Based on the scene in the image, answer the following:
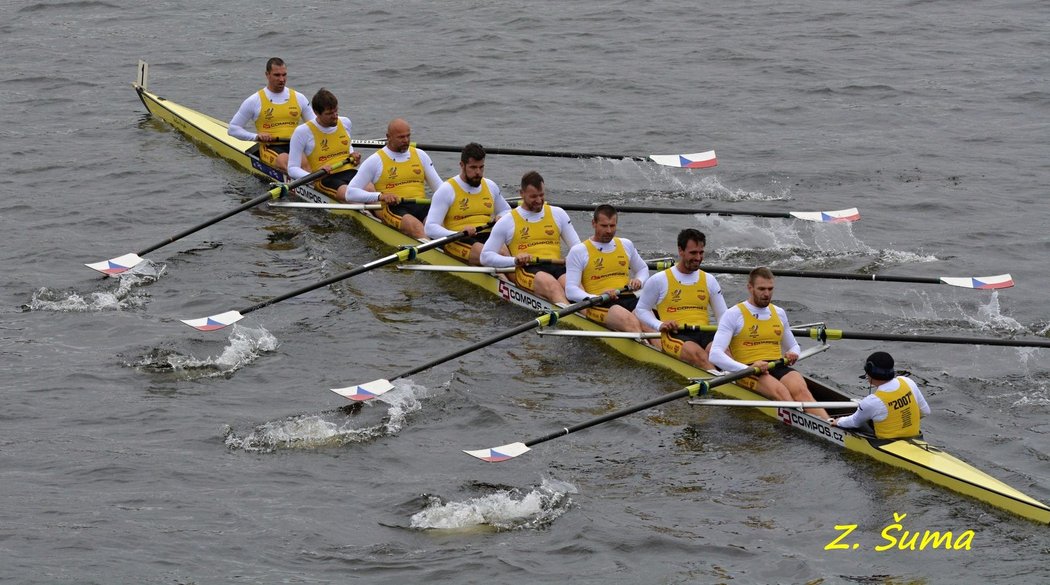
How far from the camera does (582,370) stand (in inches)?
561

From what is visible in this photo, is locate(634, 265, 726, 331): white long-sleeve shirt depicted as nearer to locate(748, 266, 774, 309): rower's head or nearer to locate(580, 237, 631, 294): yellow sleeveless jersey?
locate(580, 237, 631, 294): yellow sleeveless jersey

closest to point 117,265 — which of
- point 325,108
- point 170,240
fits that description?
point 170,240

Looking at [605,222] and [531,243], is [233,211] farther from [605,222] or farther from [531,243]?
[605,222]

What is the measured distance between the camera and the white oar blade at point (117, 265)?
16.2 m

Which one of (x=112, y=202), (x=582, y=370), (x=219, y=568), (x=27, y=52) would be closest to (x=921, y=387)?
(x=582, y=370)

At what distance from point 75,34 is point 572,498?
21.6 meters

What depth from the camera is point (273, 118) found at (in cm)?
1956

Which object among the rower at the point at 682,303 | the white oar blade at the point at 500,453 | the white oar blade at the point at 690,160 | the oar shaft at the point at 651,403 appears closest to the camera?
the white oar blade at the point at 500,453

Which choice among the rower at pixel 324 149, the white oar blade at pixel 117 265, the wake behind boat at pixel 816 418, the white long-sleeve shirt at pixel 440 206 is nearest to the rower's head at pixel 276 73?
the rower at pixel 324 149

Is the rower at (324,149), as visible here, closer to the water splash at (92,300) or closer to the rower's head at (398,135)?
the rower's head at (398,135)

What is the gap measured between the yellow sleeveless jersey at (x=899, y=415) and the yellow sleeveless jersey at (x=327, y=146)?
9.10 m

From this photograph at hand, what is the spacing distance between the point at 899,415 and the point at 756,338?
5.46 ft

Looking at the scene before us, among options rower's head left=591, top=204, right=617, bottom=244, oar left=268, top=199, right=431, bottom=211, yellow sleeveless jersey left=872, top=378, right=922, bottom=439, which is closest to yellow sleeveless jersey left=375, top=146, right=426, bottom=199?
oar left=268, top=199, right=431, bottom=211

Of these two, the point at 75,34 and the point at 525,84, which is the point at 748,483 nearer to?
the point at 525,84
